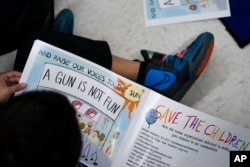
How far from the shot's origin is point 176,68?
3.06ft

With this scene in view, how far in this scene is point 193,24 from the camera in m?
1.05

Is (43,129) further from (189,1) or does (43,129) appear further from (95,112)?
(189,1)

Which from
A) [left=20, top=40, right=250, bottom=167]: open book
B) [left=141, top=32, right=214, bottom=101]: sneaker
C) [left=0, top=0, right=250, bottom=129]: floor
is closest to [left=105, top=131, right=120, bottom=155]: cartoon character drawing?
[left=20, top=40, right=250, bottom=167]: open book

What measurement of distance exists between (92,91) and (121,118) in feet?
0.34

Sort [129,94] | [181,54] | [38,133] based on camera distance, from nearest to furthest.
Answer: [38,133], [129,94], [181,54]

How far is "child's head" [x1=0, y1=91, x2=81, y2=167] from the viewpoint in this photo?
481 millimetres

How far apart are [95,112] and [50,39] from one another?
0.22 meters

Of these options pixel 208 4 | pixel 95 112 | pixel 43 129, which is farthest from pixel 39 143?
pixel 208 4

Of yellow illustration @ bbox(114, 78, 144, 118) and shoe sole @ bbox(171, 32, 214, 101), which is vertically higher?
shoe sole @ bbox(171, 32, 214, 101)

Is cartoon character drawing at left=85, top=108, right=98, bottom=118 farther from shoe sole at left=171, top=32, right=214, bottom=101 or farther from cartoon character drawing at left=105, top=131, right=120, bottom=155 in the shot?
shoe sole at left=171, top=32, right=214, bottom=101

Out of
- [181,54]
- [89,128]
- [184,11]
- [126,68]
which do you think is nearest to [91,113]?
[89,128]

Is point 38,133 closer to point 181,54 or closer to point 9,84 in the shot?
point 9,84

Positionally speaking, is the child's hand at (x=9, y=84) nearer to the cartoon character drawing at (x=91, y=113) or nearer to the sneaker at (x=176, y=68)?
the cartoon character drawing at (x=91, y=113)

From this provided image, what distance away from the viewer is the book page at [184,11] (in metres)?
1.05
